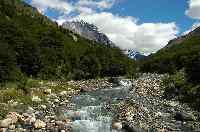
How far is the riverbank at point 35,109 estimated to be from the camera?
40.6 meters

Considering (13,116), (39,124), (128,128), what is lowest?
(128,128)

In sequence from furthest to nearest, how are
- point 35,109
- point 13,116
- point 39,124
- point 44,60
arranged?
point 44,60
point 35,109
point 13,116
point 39,124

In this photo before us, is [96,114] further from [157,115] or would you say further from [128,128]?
[157,115]

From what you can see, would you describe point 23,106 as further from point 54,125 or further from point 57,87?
point 57,87

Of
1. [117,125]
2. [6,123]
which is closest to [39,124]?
[6,123]

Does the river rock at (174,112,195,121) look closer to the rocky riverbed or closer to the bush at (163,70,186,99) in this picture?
the rocky riverbed

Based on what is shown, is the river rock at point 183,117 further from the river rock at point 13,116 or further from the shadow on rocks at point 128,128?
the river rock at point 13,116

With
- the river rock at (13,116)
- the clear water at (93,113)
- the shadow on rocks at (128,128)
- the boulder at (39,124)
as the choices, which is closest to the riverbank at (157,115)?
the shadow on rocks at (128,128)

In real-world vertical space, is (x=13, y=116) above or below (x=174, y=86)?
below

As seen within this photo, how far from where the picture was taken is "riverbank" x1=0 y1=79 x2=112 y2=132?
40594mm

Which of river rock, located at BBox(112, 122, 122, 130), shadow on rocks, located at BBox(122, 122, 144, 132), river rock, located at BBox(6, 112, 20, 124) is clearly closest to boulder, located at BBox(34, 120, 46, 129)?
river rock, located at BBox(6, 112, 20, 124)

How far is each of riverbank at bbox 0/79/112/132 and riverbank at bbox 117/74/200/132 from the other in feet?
22.0

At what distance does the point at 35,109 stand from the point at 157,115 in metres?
13.8

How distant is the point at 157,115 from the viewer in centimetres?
4759
